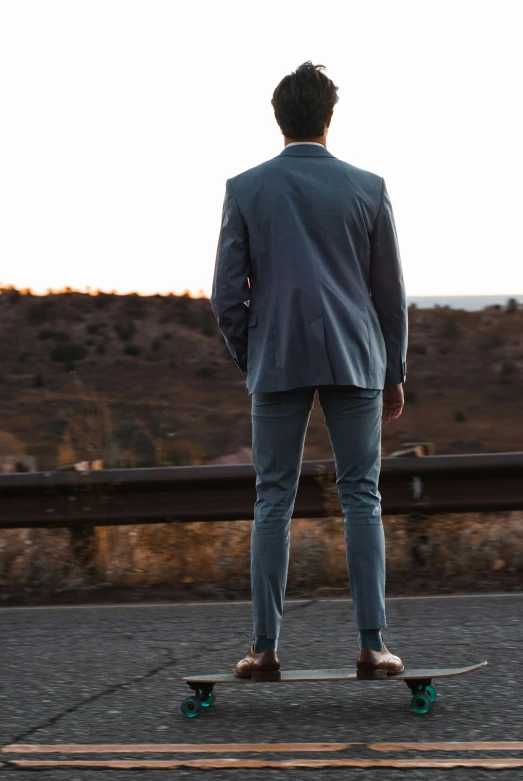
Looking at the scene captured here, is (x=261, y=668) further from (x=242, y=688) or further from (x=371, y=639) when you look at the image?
(x=242, y=688)

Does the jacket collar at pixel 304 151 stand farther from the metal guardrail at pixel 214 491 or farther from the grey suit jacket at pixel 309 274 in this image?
the metal guardrail at pixel 214 491

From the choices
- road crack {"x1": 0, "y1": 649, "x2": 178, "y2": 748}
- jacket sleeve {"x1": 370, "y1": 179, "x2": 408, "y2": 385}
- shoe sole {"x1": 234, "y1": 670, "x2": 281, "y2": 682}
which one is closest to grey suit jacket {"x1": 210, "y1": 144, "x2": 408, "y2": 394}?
jacket sleeve {"x1": 370, "y1": 179, "x2": 408, "y2": 385}

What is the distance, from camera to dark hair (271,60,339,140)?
12.0 ft

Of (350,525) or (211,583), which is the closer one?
(350,525)

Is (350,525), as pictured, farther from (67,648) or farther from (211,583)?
(211,583)

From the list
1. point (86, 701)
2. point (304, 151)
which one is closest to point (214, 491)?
point (86, 701)

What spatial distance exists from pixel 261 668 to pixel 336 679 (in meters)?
0.25

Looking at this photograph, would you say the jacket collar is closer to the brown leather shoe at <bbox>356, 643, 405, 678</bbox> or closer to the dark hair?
the dark hair

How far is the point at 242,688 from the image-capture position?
403 centimetres

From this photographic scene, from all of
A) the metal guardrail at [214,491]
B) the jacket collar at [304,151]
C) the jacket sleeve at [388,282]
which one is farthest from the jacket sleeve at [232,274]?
the metal guardrail at [214,491]

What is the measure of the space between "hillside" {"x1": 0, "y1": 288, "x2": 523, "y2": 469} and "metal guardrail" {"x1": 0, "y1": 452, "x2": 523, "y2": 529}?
16.4m

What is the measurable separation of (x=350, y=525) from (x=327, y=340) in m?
0.60

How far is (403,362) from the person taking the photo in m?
3.79

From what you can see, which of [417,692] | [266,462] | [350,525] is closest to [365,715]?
[417,692]
